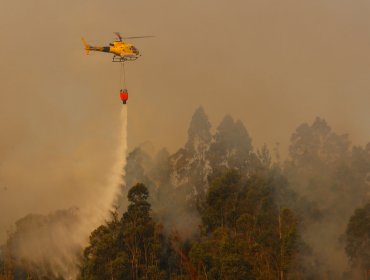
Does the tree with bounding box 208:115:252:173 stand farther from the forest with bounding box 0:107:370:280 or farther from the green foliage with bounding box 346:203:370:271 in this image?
the green foliage with bounding box 346:203:370:271

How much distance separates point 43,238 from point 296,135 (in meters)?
45.8

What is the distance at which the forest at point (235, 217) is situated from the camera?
6762 cm

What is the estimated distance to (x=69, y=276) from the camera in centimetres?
8494

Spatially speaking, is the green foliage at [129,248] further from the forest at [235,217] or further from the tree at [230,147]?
the tree at [230,147]

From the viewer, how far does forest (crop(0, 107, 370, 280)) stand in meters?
67.6

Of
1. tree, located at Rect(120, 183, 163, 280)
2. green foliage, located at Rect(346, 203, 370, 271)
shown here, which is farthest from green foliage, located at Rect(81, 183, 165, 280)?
green foliage, located at Rect(346, 203, 370, 271)

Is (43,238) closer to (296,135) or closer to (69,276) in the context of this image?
(69,276)

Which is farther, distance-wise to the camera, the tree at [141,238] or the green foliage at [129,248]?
the tree at [141,238]

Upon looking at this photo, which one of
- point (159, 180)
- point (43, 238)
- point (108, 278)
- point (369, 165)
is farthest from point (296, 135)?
point (108, 278)

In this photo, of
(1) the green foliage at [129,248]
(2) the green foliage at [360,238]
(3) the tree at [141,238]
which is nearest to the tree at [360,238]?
(2) the green foliage at [360,238]

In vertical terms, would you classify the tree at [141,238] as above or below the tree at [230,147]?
below

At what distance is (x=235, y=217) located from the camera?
85.9 meters

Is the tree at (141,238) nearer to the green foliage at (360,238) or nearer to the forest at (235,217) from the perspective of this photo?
the forest at (235,217)

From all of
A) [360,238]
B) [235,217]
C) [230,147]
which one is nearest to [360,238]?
[360,238]
